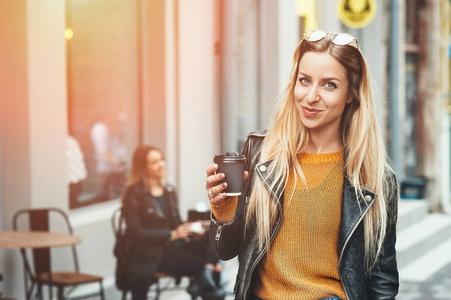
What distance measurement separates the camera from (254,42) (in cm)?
1032

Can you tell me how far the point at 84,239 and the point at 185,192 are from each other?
1.70 metres

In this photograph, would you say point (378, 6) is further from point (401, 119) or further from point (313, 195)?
point (313, 195)

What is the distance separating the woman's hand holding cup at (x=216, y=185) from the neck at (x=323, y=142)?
323mm

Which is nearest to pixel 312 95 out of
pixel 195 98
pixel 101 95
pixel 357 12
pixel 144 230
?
pixel 144 230

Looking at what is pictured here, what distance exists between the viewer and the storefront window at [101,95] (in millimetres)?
7203

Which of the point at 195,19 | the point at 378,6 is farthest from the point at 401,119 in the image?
the point at 195,19

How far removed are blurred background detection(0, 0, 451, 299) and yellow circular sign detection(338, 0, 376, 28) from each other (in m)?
0.02

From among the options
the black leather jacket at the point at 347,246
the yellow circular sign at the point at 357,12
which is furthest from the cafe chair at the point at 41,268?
the yellow circular sign at the point at 357,12

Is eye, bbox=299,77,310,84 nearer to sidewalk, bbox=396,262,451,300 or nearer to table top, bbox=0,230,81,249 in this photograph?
table top, bbox=0,230,81,249

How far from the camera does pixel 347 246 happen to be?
2688mm

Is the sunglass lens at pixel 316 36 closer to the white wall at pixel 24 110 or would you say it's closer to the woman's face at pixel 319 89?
the woman's face at pixel 319 89

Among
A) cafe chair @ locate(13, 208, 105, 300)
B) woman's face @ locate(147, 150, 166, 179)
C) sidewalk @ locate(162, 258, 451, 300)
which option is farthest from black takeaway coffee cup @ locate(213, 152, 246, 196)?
sidewalk @ locate(162, 258, 451, 300)

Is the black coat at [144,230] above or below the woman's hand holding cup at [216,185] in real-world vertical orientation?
below

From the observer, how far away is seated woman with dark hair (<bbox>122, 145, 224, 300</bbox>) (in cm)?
629
